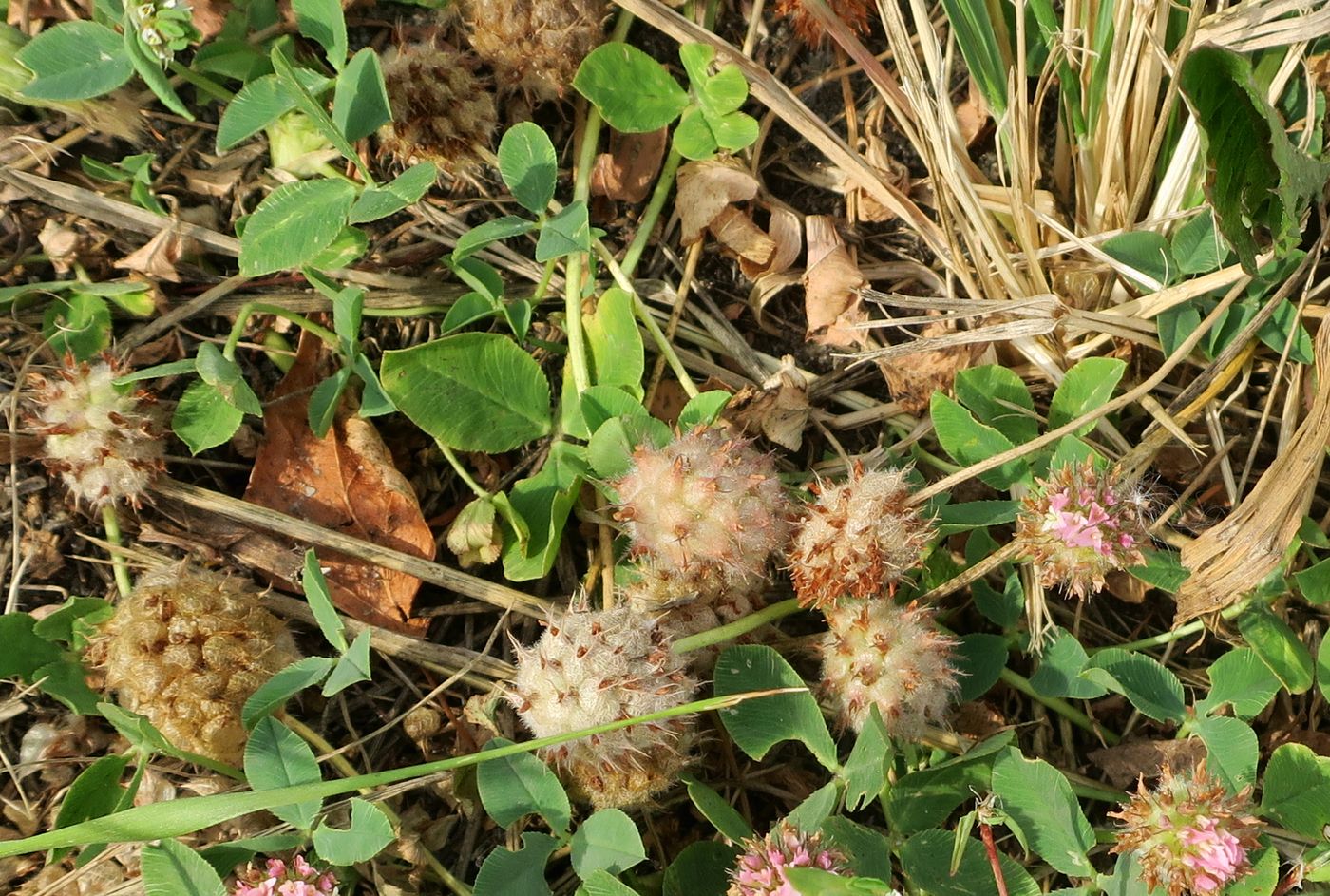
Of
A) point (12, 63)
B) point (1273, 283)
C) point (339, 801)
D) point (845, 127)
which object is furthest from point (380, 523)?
point (1273, 283)

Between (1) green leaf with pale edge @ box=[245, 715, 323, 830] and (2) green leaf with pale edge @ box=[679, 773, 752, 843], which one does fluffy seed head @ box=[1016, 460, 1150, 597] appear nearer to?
(2) green leaf with pale edge @ box=[679, 773, 752, 843]

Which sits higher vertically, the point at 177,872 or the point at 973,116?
the point at 973,116

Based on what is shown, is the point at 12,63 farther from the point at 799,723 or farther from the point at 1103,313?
the point at 1103,313

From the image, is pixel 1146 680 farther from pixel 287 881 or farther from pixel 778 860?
pixel 287 881

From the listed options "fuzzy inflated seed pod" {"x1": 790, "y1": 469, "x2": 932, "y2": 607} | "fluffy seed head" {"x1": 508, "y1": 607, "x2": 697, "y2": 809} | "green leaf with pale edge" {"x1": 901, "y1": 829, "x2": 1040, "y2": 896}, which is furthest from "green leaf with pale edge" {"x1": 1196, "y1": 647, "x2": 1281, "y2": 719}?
"fluffy seed head" {"x1": 508, "y1": 607, "x2": 697, "y2": 809}

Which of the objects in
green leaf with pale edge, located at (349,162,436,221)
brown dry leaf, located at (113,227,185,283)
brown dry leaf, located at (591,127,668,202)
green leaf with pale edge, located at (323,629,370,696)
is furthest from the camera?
brown dry leaf, located at (591,127,668,202)

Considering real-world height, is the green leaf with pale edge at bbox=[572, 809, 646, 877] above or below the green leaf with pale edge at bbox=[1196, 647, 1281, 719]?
below

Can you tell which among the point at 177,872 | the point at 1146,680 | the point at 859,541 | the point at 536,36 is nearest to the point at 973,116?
the point at 536,36
